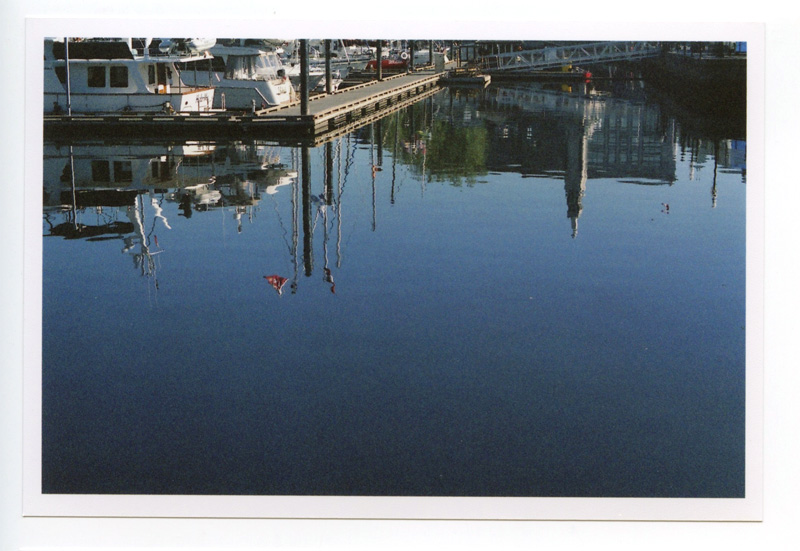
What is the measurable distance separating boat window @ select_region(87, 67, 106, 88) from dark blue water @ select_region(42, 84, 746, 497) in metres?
2.73

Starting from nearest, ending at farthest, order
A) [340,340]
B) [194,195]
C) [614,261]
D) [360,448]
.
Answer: [360,448]
[340,340]
[614,261]
[194,195]

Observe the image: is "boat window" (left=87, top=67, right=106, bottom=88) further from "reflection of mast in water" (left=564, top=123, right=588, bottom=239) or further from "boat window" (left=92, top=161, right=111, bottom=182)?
"reflection of mast in water" (left=564, top=123, right=588, bottom=239)

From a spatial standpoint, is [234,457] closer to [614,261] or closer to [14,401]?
[14,401]

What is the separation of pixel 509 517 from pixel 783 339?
140 cm

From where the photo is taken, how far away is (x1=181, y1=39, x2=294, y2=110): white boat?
655 inches

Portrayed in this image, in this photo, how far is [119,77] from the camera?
1444 cm

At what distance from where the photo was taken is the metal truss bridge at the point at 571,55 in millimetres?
7896

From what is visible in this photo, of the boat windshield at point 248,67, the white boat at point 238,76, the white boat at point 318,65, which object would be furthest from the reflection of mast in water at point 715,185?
the white boat at point 318,65

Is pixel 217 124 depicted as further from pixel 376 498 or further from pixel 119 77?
pixel 376 498

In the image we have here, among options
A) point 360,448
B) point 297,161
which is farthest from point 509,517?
point 297,161

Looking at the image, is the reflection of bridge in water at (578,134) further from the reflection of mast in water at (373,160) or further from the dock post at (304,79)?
the dock post at (304,79)

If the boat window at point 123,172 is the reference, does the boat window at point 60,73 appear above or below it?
above

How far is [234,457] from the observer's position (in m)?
5.24

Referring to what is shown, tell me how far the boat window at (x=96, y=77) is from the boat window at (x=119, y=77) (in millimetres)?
96
